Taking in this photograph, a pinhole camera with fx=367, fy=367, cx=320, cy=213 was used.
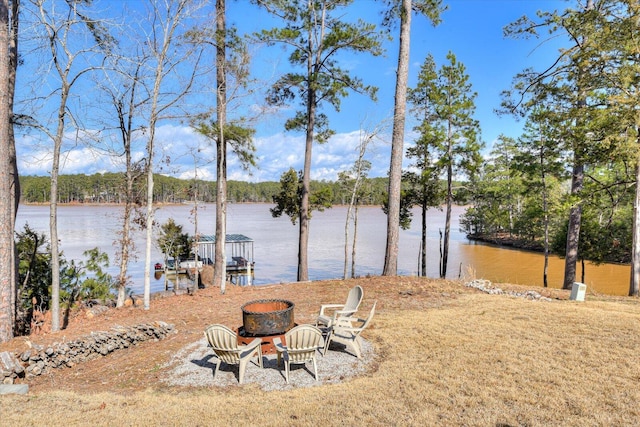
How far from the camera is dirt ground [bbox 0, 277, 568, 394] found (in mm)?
5191

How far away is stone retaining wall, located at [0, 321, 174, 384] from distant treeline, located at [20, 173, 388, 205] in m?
4.87

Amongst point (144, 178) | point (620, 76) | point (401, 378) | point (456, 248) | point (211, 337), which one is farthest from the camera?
point (456, 248)

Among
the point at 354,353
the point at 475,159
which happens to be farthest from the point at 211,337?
the point at 475,159

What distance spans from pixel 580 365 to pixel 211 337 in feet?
15.8

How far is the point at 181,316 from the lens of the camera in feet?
27.5

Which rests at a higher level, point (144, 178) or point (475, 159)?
point (475, 159)

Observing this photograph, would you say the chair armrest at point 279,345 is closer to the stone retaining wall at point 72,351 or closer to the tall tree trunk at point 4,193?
the stone retaining wall at point 72,351

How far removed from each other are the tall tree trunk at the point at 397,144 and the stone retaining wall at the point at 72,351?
21.4 feet

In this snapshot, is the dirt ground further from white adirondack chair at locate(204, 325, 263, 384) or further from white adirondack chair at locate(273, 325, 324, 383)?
white adirondack chair at locate(273, 325, 324, 383)

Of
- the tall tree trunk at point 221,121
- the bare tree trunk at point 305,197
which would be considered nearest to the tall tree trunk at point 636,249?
the bare tree trunk at point 305,197

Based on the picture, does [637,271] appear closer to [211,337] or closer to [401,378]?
[401,378]

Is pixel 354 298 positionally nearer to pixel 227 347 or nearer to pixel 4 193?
pixel 227 347

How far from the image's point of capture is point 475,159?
1978cm

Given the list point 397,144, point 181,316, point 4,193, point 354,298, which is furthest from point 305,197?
point 4,193
